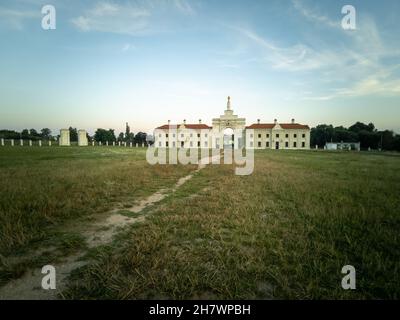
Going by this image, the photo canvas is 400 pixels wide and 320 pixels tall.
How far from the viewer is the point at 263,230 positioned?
486 cm

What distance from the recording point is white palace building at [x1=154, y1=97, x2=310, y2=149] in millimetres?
87375

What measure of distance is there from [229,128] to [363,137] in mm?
54354

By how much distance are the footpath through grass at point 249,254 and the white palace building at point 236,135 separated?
264 ft

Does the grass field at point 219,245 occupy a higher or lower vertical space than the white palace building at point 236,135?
lower

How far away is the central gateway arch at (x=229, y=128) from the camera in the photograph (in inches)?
3413

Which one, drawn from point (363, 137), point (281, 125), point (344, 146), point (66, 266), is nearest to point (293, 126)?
point (281, 125)

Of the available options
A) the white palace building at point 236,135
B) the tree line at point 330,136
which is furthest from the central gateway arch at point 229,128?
the tree line at point 330,136

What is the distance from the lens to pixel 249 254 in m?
3.75

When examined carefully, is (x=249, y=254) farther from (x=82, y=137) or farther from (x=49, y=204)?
(x=82, y=137)

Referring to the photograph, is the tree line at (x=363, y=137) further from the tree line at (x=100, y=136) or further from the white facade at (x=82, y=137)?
the white facade at (x=82, y=137)
